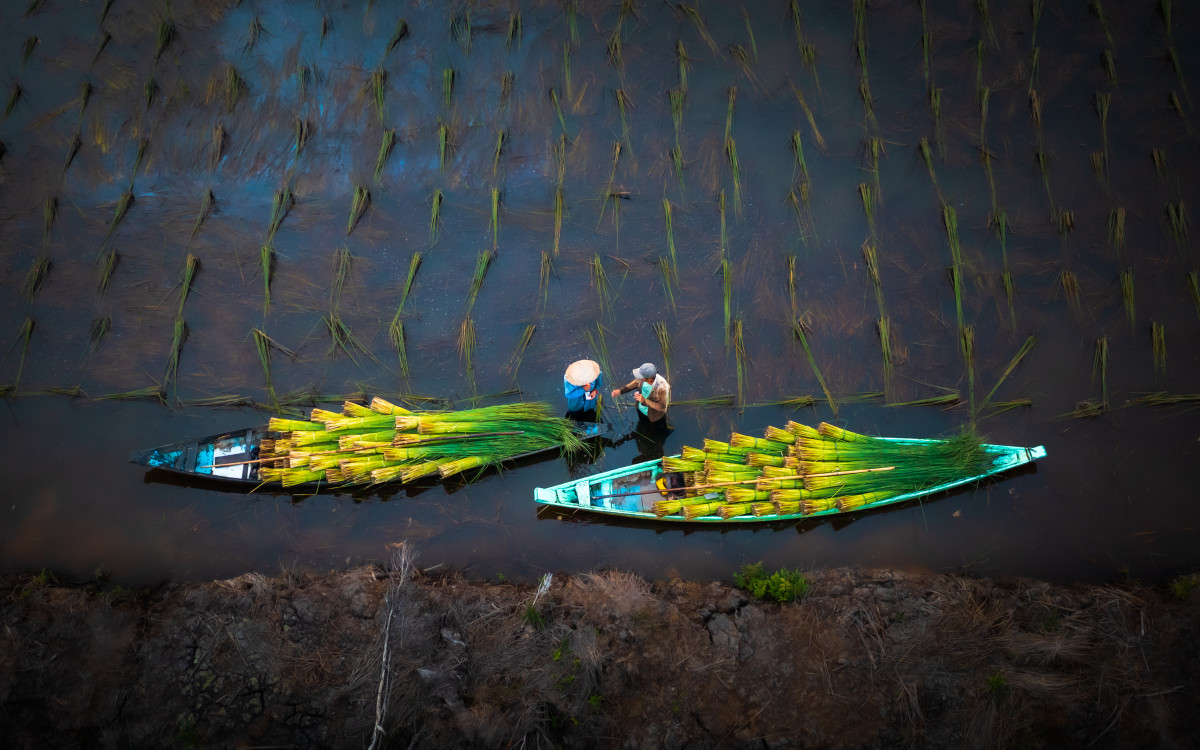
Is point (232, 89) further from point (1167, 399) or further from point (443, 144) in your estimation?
point (1167, 399)

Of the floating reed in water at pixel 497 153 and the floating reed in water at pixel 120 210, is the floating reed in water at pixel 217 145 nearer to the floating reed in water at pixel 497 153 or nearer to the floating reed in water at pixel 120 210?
the floating reed in water at pixel 120 210

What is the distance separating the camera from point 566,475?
19.8 feet

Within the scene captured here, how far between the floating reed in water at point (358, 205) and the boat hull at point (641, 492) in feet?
10.2

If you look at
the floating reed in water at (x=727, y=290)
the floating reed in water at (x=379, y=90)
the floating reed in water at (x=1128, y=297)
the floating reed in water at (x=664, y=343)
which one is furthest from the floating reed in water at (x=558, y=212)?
the floating reed in water at (x=1128, y=297)

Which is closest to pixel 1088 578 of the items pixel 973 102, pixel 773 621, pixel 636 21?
pixel 773 621

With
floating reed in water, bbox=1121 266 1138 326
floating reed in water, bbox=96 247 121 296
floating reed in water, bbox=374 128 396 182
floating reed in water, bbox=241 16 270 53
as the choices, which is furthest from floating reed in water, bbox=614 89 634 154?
floating reed in water, bbox=96 247 121 296

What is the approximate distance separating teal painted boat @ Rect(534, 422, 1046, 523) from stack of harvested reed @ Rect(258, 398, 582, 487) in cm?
50

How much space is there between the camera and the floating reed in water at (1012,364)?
617 centimetres

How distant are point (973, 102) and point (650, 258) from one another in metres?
3.58

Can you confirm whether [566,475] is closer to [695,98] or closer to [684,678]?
[684,678]

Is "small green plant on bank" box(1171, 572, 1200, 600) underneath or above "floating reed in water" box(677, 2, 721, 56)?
underneath

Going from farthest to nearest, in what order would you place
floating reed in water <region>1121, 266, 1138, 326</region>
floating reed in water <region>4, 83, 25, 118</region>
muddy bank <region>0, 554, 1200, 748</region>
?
floating reed in water <region>4, 83, 25, 118</region>, floating reed in water <region>1121, 266, 1138, 326</region>, muddy bank <region>0, 554, 1200, 748</region>

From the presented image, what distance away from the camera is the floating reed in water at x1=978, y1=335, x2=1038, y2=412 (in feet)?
20.2

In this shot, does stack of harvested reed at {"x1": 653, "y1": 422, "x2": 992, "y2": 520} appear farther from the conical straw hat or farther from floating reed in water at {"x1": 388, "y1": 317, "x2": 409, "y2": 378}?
floating reed in water at {"x1": 388, "y1": 317, "x2": 409, "y2": 378}
